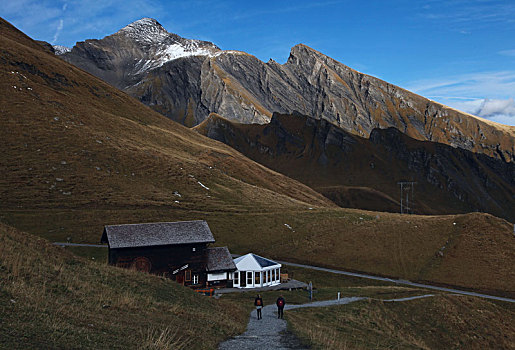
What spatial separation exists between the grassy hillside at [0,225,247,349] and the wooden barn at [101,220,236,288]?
78.7 ft

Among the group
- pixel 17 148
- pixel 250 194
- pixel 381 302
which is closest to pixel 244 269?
pixel 381 302

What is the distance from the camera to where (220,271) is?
59.6m

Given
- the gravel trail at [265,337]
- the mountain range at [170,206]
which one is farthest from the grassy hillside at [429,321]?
the mountain range at [170,206]

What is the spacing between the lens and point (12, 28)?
186 m

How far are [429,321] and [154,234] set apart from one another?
114ft

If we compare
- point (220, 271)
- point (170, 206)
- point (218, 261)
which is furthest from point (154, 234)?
point (170, 206)

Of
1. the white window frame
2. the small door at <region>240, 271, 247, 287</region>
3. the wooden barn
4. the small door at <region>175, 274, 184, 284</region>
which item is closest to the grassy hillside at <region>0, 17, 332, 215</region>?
the wooden barn

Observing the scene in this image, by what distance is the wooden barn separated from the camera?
2189 inches

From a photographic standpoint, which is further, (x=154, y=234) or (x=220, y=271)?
(x=220, y=271)

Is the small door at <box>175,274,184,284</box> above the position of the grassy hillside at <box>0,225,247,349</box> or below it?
below

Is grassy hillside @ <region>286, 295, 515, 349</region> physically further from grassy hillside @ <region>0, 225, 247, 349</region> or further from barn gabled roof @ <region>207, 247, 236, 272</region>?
barn gabled roof @ <region>207, 247, 236, 272</region>

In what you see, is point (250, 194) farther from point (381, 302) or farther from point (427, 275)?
point (381, 302)

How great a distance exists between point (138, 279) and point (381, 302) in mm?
28629

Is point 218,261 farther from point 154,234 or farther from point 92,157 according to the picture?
point 92,157
